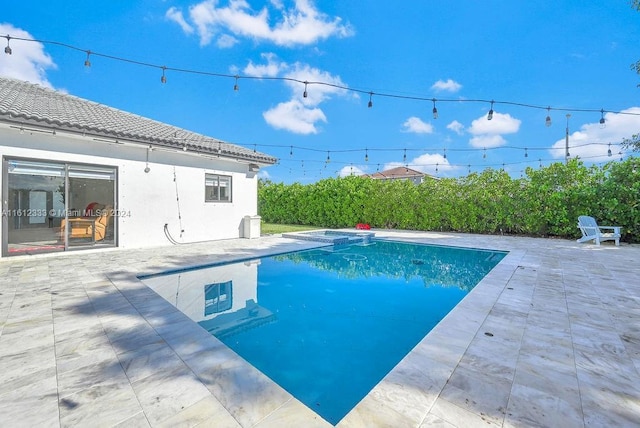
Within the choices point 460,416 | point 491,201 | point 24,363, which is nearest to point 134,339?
point 24,363

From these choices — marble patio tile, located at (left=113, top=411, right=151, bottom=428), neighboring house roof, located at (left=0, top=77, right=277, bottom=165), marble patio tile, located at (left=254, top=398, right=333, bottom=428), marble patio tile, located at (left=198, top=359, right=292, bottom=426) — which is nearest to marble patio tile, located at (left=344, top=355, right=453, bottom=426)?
marble patio tile, located at (left=254, top=398, right=333, bottom=428)

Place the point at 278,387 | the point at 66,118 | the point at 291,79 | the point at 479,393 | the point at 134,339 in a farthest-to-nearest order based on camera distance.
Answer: the point at 291,79 < the point at 66,118 < the point at 134,339 < the point at 278,387 < the point at 479,393

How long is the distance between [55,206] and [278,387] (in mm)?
11791

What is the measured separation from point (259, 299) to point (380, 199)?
12.3 m

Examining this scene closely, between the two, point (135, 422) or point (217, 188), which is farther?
point (217, 188)

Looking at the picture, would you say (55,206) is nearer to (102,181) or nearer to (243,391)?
(102,181)

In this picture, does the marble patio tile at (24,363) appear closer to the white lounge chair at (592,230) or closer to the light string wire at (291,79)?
the light string wire at (291,79)

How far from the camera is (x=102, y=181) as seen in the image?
892 cm

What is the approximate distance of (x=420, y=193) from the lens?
15.3m

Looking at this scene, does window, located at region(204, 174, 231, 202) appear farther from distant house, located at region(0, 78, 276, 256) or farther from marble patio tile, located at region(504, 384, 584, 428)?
marble patio tile, located at region(504, 384, 584, 428)

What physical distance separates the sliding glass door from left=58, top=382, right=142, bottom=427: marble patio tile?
25.3 feet

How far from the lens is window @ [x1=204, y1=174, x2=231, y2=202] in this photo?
11258mm

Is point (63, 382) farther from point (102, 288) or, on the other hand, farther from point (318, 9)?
point (318, 9)

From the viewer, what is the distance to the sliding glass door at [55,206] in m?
7.65
